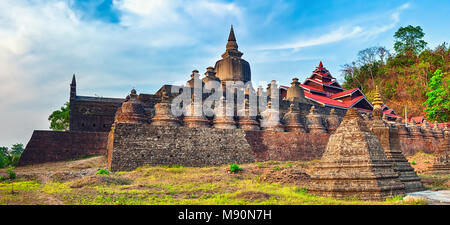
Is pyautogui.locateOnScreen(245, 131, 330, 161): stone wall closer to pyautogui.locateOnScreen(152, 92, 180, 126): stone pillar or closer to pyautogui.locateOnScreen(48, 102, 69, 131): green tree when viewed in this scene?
pyautogui.locateOnScreen(152, 92, 180, 126): stone pillar

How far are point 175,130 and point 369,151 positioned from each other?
10.1 meters

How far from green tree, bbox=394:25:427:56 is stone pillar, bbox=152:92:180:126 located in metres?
41.0

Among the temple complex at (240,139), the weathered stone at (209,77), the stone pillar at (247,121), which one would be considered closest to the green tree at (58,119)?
the temple complex at (240,139)

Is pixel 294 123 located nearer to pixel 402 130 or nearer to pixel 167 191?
pixel 402 130

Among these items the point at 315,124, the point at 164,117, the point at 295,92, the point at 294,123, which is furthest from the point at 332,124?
the point at 164,117

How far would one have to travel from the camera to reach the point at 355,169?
908 cm

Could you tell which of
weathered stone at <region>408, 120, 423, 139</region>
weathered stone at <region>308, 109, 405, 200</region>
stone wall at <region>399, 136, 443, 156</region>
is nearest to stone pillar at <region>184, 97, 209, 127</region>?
weathered stone at <region>308, 109, 405, 200</region>

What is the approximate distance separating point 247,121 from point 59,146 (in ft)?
35.7

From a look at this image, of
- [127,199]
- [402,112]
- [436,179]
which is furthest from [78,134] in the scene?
[402,112]

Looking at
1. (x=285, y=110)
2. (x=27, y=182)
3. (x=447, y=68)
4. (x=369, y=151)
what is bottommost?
(x=27, y=182)

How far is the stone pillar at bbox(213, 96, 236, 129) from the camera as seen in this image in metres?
19.6

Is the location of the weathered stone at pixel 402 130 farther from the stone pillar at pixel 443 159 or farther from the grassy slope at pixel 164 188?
the grassy slope at pixel 164 188
